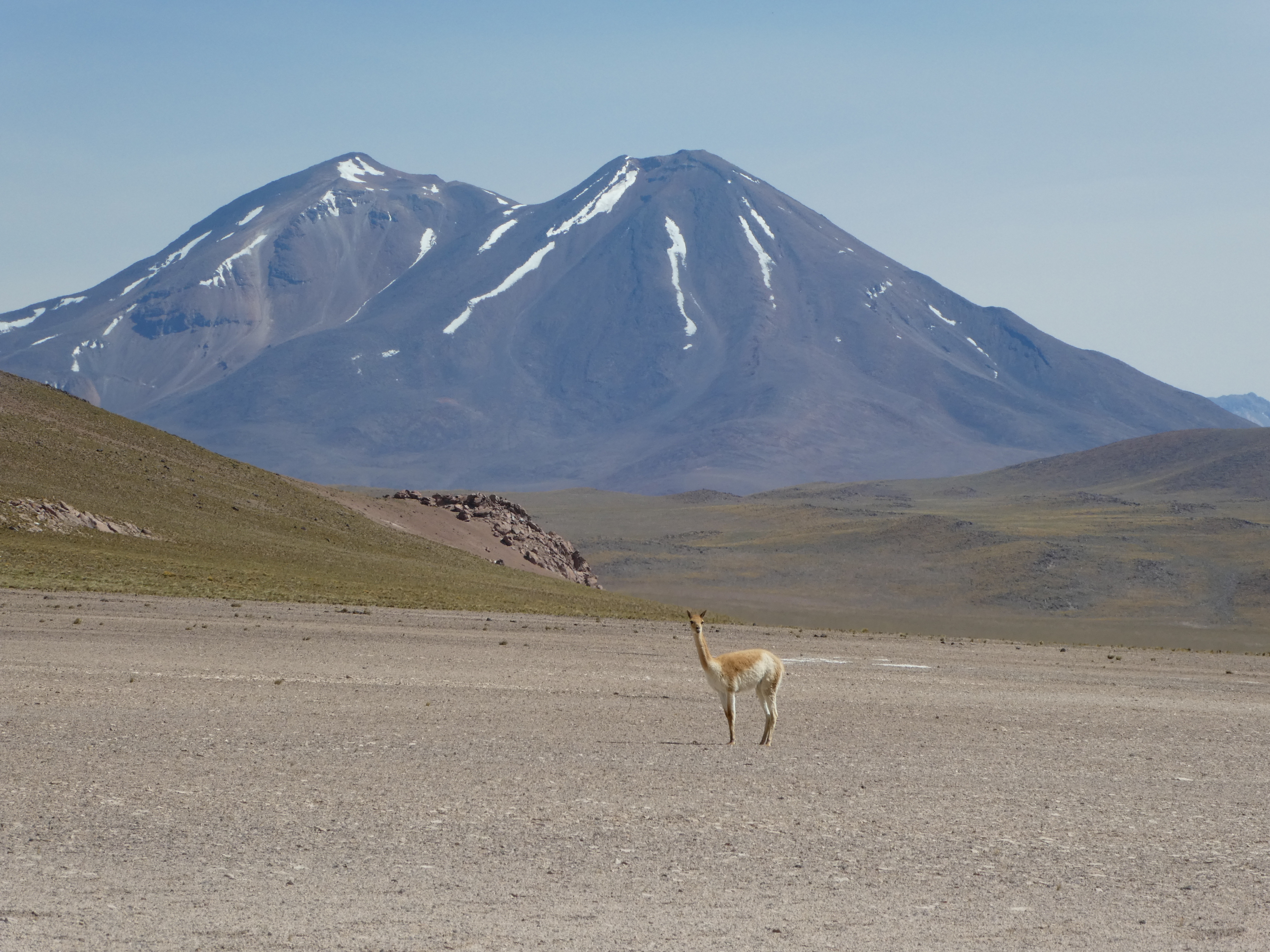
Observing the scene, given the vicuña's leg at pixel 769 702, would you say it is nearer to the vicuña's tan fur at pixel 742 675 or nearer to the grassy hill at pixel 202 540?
the vicuña's tan fur at pixel 742 675

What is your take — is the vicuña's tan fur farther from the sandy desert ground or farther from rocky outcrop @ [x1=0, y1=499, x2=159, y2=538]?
rocky outcrop @ [x1=0, y1=499, x2=159, y2=538]

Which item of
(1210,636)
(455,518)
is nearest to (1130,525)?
(1210,636)

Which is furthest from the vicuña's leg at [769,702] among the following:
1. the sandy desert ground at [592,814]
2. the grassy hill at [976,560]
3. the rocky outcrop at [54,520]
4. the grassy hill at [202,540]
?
the rocky outcrop at [54,520]

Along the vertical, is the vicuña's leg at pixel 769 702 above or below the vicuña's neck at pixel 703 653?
below

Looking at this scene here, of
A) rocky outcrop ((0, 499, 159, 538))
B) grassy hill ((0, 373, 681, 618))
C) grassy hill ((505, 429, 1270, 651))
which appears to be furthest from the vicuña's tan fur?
rocky outcrop ((0, 499, 159, 538))

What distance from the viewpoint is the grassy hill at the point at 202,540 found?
37.9 m

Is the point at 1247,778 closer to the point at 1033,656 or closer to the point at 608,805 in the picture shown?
the point at 608,805

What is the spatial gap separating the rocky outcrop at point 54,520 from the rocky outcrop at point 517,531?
20006mm

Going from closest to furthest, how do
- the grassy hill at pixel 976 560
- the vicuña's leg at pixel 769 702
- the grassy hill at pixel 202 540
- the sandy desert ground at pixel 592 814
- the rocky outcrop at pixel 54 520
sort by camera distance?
the sandy desert ground at pixel 592 814, the vicuña's leg at pixel 769 702, the grassy hill at pixel 202 540, the rocky outcrop at pixel 54 520, the grassy hill at pixel 976 560

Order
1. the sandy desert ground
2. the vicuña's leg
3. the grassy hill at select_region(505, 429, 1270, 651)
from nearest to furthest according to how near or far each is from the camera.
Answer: the sandy desert ground < the vicuña's leg < the grassy hill at select_region(505, 429, 1270, 651)

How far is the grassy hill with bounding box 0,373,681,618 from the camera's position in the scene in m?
37.9

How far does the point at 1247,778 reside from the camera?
14.6 m

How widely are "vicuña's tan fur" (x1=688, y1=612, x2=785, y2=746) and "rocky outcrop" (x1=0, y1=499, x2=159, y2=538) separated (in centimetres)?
3471

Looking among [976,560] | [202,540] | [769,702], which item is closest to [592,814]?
[769,702]
